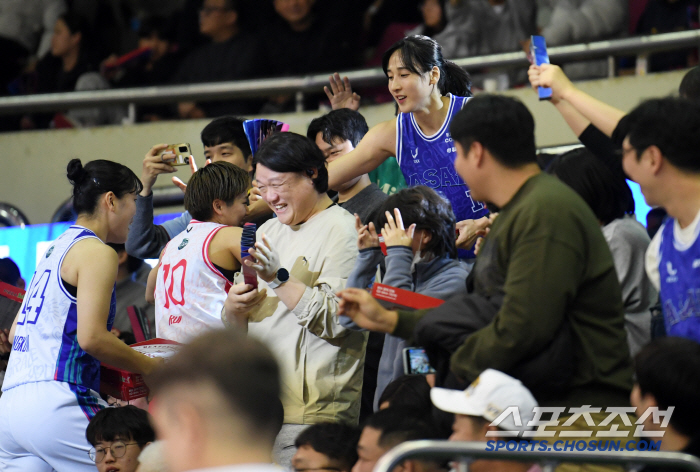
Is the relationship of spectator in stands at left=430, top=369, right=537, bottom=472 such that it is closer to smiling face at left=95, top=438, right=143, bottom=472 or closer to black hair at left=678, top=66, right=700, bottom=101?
black hair at left=678, top=66, right=700, bottom=101

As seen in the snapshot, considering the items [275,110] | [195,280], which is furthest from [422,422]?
[275,110]

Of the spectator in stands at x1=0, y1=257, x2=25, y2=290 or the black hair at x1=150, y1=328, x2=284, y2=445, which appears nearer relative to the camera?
the black hair at x1=150, y1=328, x2=284, y2=445

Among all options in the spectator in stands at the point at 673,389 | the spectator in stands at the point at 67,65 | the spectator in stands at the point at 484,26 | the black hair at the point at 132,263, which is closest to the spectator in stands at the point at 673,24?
the spectator in stands at the point at 484,26

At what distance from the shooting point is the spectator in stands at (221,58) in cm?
→ 749

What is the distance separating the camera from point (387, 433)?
2.77 meters

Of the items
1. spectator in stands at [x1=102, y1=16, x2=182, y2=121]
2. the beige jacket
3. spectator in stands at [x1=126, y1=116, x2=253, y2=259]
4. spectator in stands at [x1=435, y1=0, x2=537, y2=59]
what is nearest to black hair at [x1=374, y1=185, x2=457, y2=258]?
the beige jacket

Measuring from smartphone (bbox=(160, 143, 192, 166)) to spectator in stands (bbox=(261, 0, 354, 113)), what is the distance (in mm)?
2808

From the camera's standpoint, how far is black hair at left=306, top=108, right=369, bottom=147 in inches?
174

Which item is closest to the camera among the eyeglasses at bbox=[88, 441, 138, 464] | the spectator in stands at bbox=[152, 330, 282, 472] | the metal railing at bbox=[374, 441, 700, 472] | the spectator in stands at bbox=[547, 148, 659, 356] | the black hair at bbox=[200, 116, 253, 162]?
the spectator in stands at bbox=[152, 330, 282, 472]

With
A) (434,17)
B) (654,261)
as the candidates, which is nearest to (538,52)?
(654,261)

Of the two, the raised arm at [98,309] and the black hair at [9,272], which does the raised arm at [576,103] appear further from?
the black hair at [9,272]

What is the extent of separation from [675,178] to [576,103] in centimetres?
59

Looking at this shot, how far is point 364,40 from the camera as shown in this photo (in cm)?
780

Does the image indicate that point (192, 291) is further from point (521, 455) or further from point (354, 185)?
point (521, 455)
